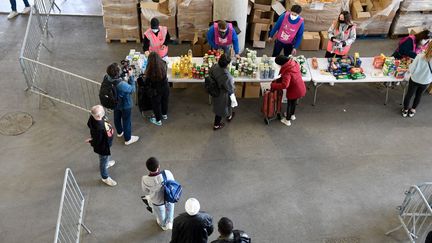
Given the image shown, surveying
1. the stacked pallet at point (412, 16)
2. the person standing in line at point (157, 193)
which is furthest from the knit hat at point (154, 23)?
the stacked pallet at point (412, 16)

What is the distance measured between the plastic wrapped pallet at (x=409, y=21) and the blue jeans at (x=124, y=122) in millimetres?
7035

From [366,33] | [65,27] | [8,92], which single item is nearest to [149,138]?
[8,92]

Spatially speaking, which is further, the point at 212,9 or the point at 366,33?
the point at 366,33

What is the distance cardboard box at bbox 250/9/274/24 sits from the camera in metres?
10.4

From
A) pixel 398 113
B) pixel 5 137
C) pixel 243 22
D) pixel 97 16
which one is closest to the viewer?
pixel 5 137

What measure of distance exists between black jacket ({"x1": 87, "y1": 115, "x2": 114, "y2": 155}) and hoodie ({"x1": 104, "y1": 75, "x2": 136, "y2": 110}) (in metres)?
0.72

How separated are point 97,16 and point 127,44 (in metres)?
1.52

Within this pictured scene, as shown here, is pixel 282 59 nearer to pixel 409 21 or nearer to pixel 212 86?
pixel 212 86

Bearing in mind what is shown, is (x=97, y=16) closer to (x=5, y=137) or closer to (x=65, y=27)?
(x=65, y=27)

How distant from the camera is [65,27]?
1119 centimetres

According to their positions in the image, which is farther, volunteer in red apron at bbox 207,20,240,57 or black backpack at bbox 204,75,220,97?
volunteer in red apron at bbox 207,20,240,57

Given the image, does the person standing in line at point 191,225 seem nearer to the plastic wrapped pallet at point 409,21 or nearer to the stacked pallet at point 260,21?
the stacked pallet at point 260,21

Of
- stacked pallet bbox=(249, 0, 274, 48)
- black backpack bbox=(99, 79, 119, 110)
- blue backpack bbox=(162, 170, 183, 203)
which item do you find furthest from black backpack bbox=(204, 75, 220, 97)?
stacked pallet bbox=(249, 0, 274, 48)

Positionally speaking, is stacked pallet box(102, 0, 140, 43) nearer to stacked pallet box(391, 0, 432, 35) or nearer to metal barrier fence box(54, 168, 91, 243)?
metal barrier fence box(54, 168, 91, 243)
